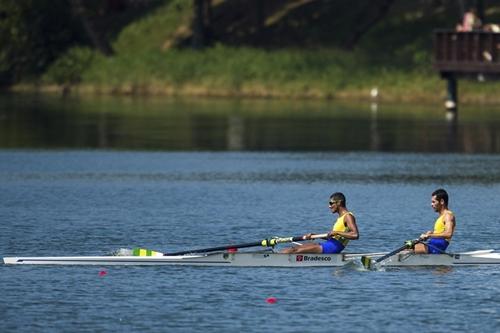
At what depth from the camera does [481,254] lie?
33219mm

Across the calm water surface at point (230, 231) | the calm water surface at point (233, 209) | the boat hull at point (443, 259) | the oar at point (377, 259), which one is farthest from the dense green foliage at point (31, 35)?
the oar at point (377, 259)

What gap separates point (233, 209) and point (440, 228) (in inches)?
517

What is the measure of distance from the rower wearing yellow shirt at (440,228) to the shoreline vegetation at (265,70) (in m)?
57.1

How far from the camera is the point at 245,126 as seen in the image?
78.6 meters

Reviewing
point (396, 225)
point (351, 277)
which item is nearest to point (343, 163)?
point (396, 225)

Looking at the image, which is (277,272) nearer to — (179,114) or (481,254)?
(481,254)

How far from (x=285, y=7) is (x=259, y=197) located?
63.2m

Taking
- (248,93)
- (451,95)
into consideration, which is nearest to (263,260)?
(451,95)

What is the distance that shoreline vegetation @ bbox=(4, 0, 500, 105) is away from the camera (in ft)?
306

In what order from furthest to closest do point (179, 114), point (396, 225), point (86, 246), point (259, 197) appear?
point (179, 114) < point (259, 197) < point (396, 225) < point (86, 246)

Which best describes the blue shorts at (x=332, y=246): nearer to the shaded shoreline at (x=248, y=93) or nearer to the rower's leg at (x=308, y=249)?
the rower's leg at (x=308, y=249)

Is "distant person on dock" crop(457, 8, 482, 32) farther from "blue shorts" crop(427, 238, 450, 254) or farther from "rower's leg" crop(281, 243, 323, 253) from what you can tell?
"rower's leg" crop(281, 243, 323, 253)

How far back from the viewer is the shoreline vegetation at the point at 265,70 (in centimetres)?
9319

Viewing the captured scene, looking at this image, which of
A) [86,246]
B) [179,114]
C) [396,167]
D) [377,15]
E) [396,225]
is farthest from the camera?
[377,15]
